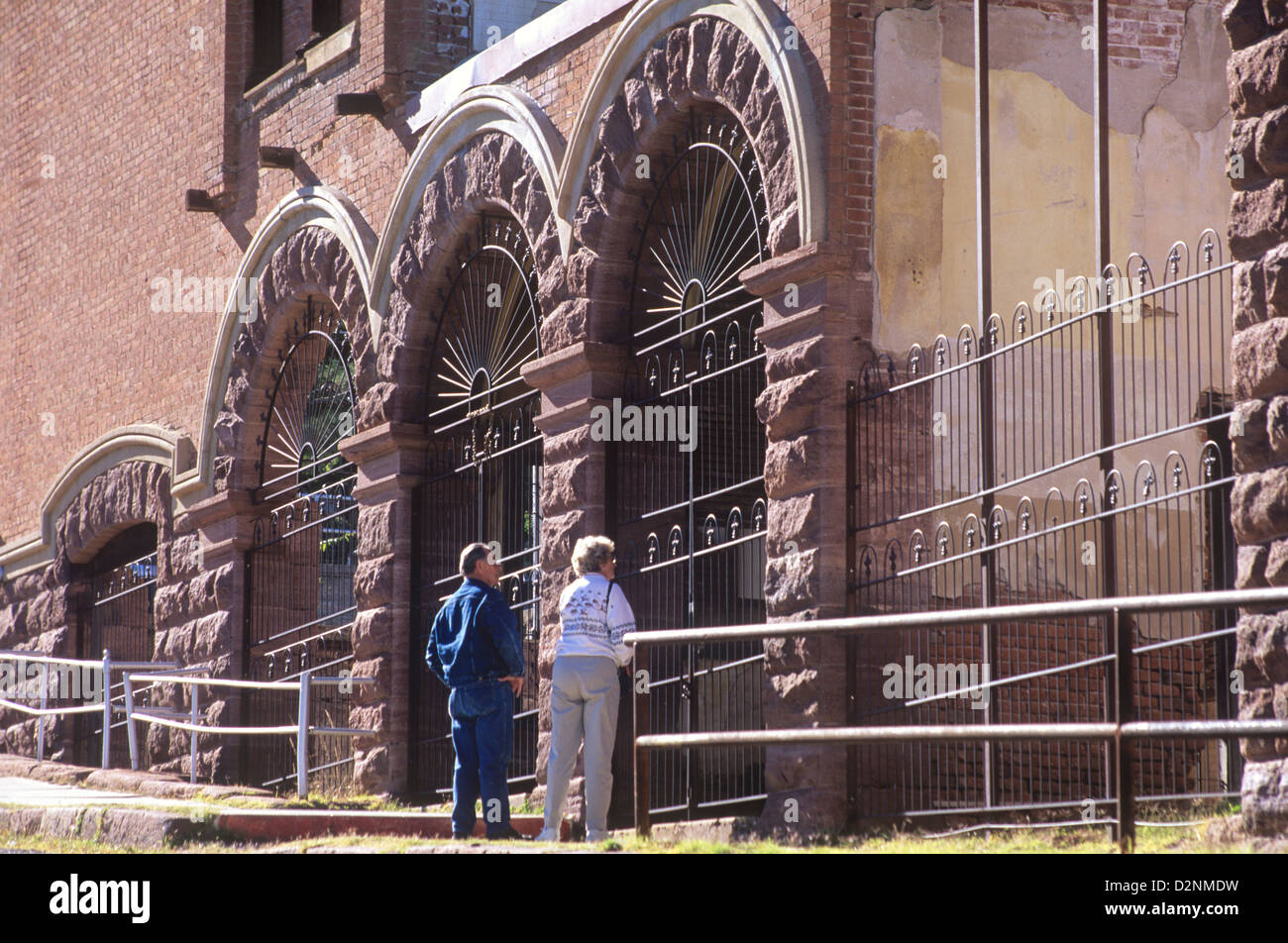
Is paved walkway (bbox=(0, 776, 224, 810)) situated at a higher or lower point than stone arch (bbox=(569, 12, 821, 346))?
lower

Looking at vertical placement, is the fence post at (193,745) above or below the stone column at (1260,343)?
below

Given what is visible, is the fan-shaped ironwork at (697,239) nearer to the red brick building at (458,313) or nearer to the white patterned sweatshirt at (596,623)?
the red brick building at (458,313)

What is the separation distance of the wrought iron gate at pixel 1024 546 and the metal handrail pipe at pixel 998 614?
1.21m

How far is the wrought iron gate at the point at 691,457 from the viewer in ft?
37.5

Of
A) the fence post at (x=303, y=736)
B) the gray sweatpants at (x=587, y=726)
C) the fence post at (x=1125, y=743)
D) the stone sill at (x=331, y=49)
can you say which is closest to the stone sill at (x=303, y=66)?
the stone sill at (x=331, y=49)

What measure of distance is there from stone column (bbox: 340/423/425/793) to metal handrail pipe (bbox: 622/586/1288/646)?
5079 millimetres

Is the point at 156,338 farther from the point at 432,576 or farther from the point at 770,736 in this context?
the point at 770,736

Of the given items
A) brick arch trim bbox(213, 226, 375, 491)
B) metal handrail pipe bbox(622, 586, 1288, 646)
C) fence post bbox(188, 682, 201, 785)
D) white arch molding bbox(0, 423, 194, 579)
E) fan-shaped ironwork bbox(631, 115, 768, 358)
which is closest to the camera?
metal handrail pipe bbox(622, 586, 1288, 646)

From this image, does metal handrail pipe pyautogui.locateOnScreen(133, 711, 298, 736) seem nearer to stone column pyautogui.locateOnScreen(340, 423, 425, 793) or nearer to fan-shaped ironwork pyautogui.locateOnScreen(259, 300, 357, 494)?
stone column pyautogui.locateOnScreen(340, 423, 425, 793)

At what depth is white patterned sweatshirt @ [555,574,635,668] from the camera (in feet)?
31.6

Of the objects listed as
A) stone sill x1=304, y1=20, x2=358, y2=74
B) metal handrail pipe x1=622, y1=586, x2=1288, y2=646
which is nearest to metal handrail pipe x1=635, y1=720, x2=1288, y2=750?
metal handrail pipe x1=622, y1=586, x2=1288, y2=646

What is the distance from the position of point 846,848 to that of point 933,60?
4848mm

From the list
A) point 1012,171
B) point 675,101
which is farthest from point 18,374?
point 1012,171

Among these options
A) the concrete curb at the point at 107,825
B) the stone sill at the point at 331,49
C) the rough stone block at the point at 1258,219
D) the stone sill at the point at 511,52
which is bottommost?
the concrete curb at the point at 107,825
